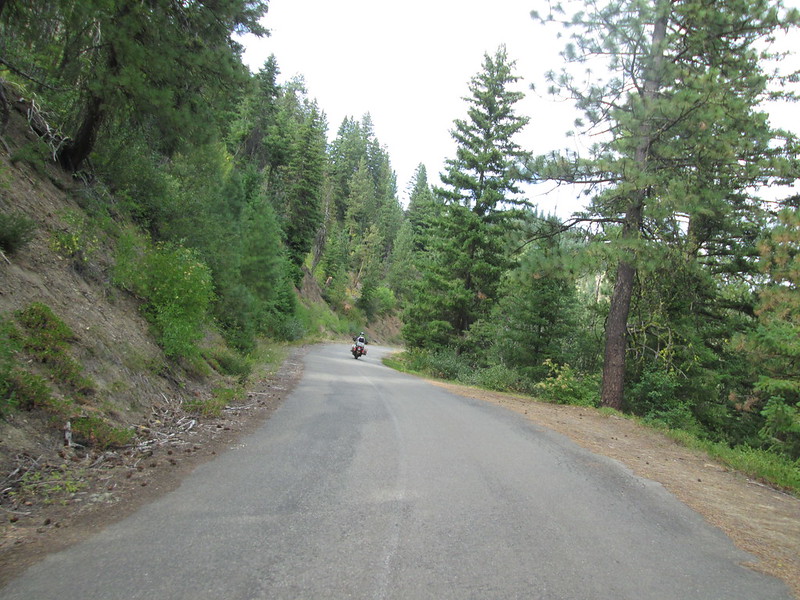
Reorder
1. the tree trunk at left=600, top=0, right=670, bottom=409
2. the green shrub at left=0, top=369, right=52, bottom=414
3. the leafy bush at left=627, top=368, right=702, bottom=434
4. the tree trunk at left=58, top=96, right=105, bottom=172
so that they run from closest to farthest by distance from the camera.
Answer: the green shrub at left=0, top=369, right=52, bottom=414
the tree trunk at left=58, top=96, right=105, bottom=172
the tree trunk at left=600, top=0, right=670, bottom=409
the leafy bush at left=627, top=368, right=702, bottom=434

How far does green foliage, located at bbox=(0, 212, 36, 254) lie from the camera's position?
22.3 feet

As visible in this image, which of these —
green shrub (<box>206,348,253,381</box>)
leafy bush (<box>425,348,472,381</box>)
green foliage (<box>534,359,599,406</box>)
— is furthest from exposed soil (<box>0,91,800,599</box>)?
leafy bush (<box>425,348,472,381</box>)

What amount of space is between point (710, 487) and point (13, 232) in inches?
406

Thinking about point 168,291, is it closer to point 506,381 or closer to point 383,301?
point 506,381

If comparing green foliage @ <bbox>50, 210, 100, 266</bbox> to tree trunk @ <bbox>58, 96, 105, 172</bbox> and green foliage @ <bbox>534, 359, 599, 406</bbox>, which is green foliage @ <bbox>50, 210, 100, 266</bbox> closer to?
tree trunk @ <bbox>58, 96, 105, 172</bbox>

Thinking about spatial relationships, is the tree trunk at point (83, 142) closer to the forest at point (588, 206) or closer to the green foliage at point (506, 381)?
the forest at point (588, 206)

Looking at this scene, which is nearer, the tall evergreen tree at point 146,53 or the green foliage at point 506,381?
the tall evergreen tree at point 146,53

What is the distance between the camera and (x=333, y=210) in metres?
72.7

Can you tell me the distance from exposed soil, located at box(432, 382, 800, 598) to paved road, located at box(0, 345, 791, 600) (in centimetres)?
26

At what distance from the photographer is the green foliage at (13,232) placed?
22.3ft

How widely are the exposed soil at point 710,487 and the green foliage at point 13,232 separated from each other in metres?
9.44

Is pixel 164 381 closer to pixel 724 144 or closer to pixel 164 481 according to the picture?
pixel 164 481

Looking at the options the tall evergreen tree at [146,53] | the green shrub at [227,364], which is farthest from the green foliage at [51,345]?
the green shrub at [227,364]

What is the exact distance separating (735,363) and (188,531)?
17681mm
